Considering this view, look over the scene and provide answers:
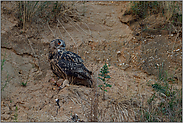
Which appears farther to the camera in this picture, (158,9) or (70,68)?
(158,9)

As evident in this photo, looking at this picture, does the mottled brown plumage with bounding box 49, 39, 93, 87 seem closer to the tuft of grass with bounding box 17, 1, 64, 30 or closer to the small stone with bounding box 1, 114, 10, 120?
the small stone with bounding box 1, 114, 10, 120

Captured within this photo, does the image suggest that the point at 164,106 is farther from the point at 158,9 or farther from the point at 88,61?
the point at 158,9

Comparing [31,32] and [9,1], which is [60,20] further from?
[9,1]

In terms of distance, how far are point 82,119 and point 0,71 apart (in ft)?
6.17

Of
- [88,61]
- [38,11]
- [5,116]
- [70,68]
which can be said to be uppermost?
[38,11]

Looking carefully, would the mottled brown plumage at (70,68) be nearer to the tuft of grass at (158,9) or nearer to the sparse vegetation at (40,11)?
the sparse vegetation at (40,11)

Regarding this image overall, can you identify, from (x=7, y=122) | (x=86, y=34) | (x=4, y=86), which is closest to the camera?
(x=7, y=122)

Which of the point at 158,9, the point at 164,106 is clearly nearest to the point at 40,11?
the point at 158,9

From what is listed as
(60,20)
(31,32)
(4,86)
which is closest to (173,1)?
(60,20)

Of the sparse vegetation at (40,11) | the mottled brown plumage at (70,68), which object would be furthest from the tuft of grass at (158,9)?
the mottled brown plumage at (70,68)

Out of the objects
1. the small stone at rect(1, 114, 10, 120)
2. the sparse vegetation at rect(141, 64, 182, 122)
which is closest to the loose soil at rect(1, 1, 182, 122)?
the small stone at rect(1, 114, 10, 120)

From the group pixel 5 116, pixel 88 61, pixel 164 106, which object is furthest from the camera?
pixel 88 61

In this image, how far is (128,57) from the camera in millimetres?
5199

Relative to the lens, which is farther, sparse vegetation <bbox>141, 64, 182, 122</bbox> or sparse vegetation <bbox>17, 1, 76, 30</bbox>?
sparse vegetation <bbox>17, 1, 76, 30</bbox>
